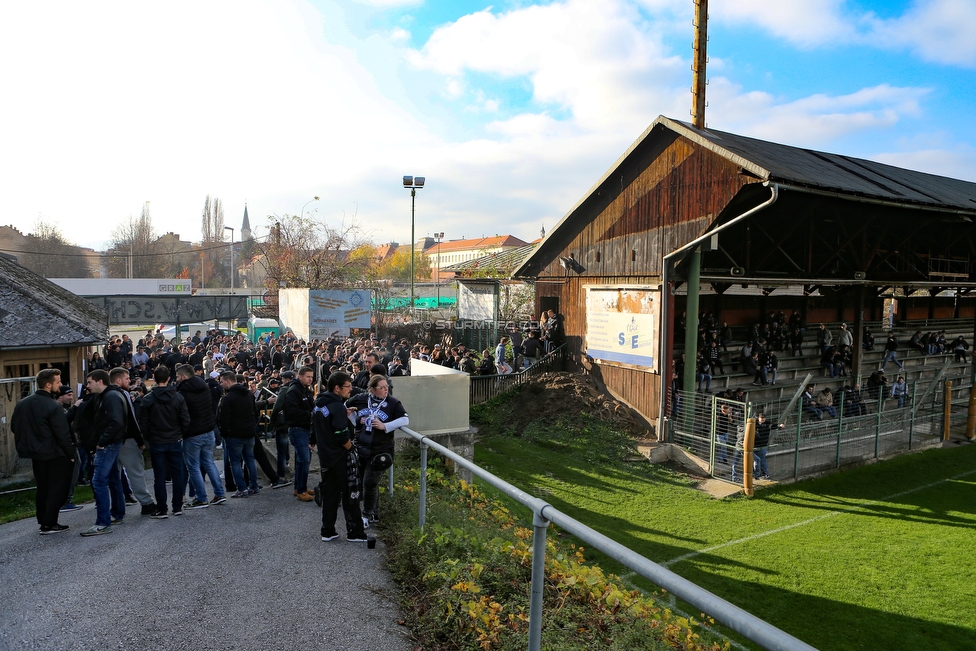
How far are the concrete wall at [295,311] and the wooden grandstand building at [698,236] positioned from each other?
8087mm

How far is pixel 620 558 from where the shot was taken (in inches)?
96.5

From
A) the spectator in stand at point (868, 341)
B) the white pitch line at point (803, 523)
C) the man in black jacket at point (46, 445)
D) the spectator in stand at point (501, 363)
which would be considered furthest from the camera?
the spectator in stand at point (868, 341)

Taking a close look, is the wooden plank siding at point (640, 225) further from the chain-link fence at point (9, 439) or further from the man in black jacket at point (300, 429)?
the chain-link fence at point (9, 439)

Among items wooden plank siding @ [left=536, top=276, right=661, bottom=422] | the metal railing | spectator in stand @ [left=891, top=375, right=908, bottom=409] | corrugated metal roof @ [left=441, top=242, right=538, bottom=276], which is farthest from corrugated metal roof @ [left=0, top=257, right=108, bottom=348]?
spectator in stand @ [left=891, top=375, right=908, bottom=409]

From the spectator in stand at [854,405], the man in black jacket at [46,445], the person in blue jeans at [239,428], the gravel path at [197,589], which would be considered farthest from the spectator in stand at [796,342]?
the man in black jacket at [46,445]

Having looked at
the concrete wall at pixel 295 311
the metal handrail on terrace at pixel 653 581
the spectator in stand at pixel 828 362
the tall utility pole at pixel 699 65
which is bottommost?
the spectator in stand at pixel 828 362

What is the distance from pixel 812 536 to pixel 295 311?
723 inches

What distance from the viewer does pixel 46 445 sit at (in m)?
6.00

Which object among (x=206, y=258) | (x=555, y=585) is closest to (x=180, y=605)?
(x=555, y=585)

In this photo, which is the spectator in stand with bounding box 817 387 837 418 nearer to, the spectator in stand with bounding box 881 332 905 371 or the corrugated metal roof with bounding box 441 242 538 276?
the spectator in stand with bounding box 881 332 905 371

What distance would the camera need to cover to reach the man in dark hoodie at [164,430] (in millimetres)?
6426

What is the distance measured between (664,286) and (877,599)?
7.75 m

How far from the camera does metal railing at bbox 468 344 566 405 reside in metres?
16.1

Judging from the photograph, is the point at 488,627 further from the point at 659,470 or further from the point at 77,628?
the point at 659,470
